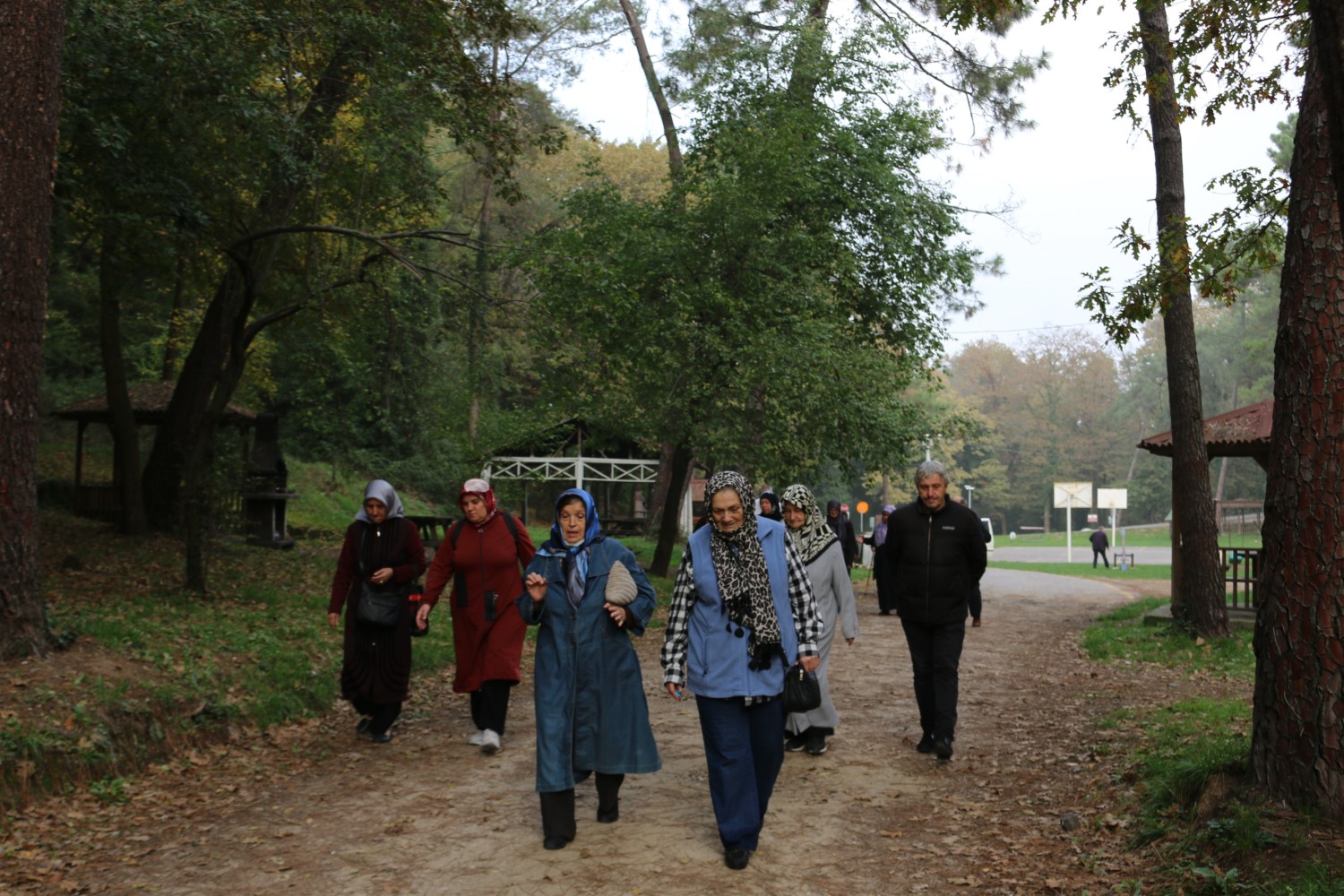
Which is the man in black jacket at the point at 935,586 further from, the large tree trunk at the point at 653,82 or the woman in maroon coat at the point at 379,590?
the large tree trunk at the point at 653,82

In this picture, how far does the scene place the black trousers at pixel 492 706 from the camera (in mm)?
8570

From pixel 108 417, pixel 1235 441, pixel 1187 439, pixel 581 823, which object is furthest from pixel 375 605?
pixel 108 417

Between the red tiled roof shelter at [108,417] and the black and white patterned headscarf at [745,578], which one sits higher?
the red tiled roof shelter at [108,417]

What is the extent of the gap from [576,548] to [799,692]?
4.68 feet

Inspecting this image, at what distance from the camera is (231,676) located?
9758mm

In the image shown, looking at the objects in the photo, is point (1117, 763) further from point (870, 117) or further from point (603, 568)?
point (870, 117)

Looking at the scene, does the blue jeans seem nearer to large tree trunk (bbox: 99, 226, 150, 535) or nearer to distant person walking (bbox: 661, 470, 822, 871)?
distant person walking (bbox: 661, 470, 822, 871)

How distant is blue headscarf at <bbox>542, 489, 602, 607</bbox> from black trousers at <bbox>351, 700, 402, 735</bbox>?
10.3 feet

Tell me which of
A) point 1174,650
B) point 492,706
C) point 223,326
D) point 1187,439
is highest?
point 223,326

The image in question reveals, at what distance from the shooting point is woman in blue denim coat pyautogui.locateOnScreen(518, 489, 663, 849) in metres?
6.20

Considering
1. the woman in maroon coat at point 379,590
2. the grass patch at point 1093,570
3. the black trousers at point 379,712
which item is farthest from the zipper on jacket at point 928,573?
the grass patch at point 1093,570

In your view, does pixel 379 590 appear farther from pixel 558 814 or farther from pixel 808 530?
pixel 558 814

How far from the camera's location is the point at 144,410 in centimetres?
2197

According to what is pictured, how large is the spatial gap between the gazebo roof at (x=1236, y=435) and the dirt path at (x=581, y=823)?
7821 mm
